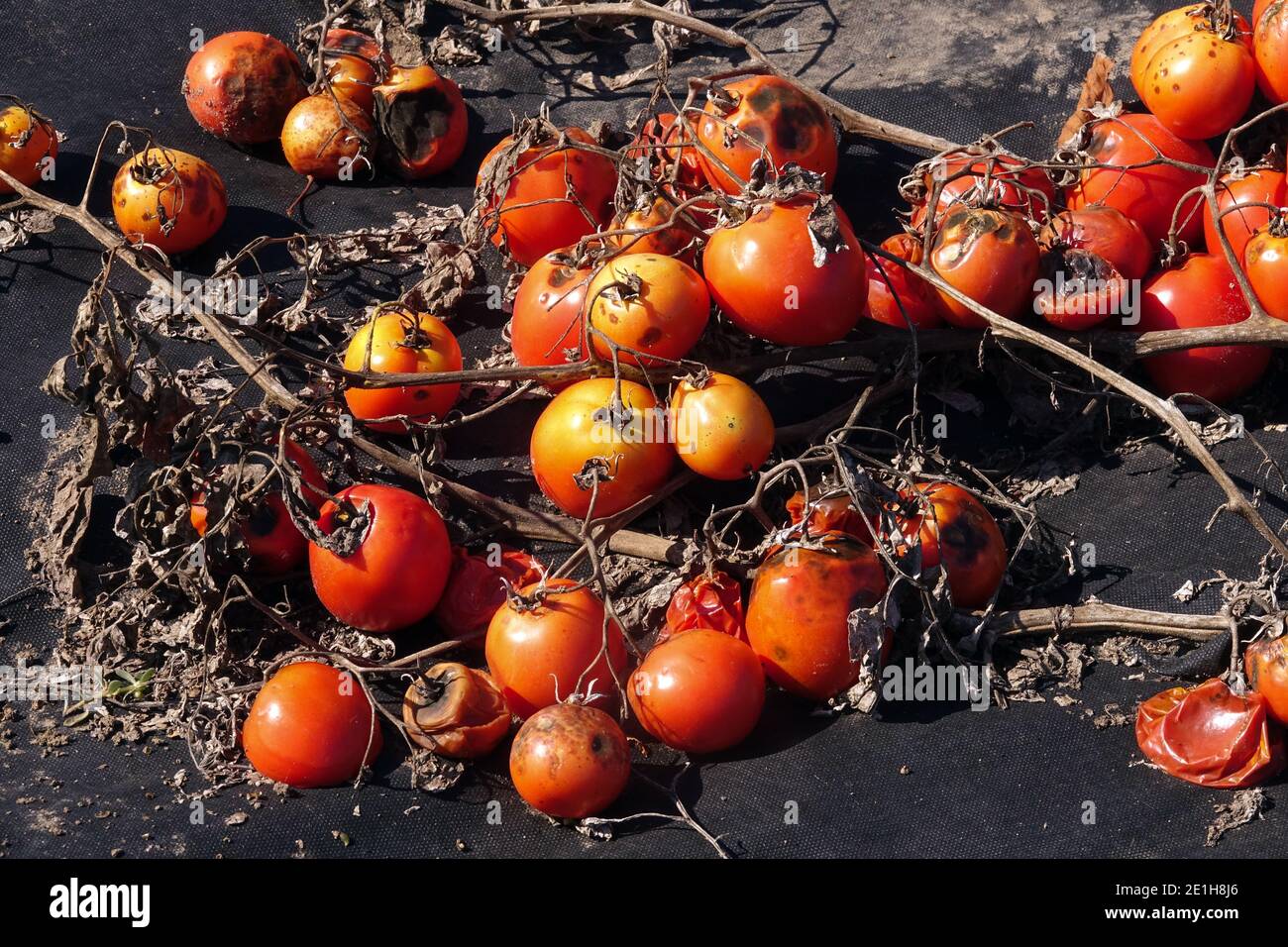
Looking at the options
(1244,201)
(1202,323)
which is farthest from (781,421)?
(1244,201)

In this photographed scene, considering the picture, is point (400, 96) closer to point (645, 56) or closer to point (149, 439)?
point (645, 56)

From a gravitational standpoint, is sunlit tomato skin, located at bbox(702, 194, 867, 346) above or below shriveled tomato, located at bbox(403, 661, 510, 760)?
above

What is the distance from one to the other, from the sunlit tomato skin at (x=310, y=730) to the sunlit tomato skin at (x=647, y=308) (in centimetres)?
102

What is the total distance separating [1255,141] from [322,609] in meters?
2.85

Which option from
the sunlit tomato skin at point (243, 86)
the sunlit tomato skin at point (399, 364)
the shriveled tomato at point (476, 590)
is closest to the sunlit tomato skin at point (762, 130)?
the sunlit tomato skin at point (399, 364)

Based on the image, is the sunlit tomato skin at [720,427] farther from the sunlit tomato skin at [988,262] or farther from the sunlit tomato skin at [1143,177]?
the sunlit tomato skin at [1143,177]

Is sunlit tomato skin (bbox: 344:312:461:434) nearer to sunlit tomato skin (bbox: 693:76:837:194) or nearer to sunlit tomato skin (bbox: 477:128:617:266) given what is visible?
sunlit tomato skin (bbox: 477:128:617:266)

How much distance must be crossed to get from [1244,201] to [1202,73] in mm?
371

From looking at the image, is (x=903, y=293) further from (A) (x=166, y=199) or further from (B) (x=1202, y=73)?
(A) (x=166, y=199)

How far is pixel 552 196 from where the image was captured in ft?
13.0

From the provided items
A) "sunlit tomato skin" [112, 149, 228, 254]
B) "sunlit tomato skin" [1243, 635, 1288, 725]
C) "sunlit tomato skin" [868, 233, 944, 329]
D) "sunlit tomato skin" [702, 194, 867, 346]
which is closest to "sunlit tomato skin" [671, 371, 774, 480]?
"sunlit tomato skin" [702, 194, 867, 346]

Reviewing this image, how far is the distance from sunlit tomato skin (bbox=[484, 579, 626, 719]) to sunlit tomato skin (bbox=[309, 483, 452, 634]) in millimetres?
273

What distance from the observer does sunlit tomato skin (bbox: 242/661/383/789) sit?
120 inches

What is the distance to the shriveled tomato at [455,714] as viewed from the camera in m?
3.08
